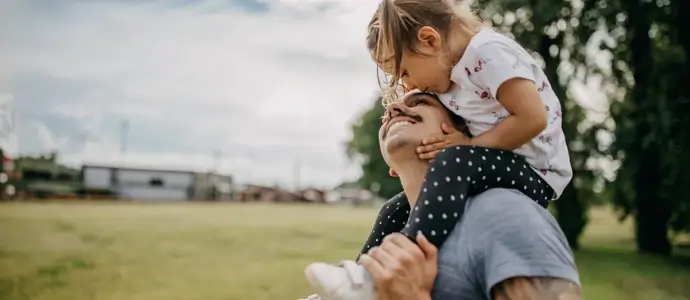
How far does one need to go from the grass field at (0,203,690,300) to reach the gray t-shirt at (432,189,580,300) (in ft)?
12.2

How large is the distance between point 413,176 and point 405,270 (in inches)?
7.7

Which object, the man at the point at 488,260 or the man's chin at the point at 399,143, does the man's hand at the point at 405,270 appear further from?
the man's chin at the point at 399,143

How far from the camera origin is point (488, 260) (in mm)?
856

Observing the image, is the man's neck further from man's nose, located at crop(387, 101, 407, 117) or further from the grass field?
the grass field

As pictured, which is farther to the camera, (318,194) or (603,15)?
(318,194)

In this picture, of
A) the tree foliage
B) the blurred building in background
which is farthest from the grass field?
the tree foliage

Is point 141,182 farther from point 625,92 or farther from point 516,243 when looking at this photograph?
point 516,243

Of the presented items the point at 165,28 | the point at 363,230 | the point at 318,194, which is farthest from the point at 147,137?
the point at 318,194

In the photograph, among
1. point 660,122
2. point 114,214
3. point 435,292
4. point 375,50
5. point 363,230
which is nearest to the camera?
point 435,292

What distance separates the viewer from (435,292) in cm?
88

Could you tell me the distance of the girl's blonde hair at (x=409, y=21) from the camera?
3.37 ft

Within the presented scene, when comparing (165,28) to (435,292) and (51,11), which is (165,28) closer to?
(51,11)

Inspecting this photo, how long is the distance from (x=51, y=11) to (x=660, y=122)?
3.96 meters

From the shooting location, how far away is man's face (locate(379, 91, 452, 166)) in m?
1.03
